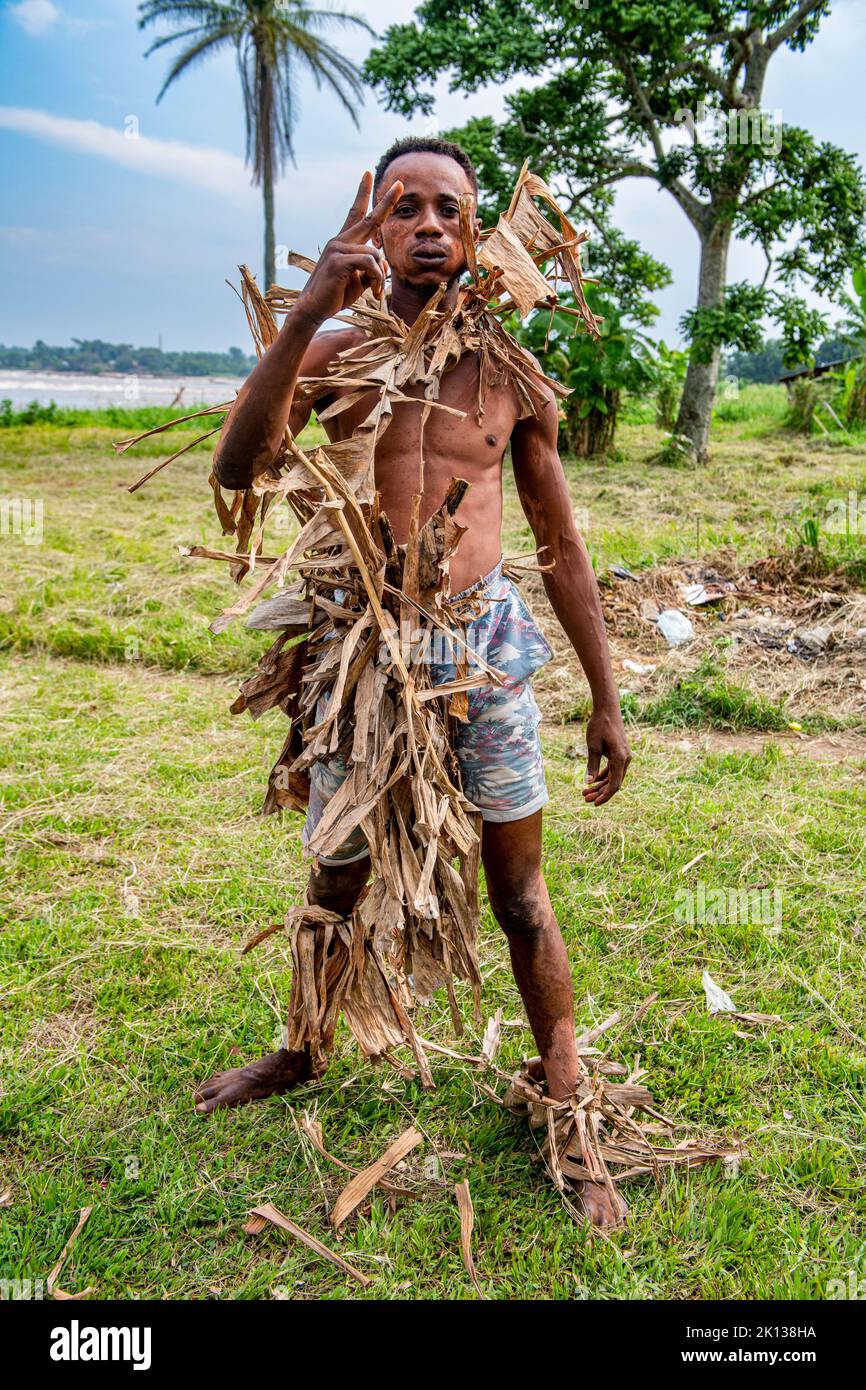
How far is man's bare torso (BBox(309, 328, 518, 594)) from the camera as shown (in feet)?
5.72

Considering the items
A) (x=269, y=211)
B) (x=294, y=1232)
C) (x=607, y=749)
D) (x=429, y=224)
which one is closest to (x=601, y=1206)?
(x=294, y=1232)

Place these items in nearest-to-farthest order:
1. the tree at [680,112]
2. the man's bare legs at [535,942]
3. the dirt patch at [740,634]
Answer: the man's bare legs at [535,942] < the dirt patch at [740,634] < the tree at [680,112]

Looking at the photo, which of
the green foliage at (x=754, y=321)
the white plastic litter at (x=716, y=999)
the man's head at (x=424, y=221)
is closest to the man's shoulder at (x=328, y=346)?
the man's head at (x=424, y=221)

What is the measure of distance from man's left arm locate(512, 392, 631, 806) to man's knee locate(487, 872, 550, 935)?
0.25 meters

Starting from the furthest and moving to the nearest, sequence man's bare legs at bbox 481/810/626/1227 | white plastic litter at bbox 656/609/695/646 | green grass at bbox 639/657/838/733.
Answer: white plastic litter at bbox 656/609/695/646 < green grass at bbox 639/657/838/733 < man's bare legs at bbox 481/810/626/1227

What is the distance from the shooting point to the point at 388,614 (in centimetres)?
167

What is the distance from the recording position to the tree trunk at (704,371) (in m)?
10.0

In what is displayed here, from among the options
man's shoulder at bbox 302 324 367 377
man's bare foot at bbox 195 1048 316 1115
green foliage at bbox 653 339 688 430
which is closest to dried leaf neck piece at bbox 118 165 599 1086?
man's shoulder at bbox 302 324 367 377

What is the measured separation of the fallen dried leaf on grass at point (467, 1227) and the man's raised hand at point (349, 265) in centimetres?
155

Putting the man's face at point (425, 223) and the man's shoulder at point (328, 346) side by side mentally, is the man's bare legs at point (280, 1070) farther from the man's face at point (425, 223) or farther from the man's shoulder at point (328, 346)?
the man's face at point (425, 223)

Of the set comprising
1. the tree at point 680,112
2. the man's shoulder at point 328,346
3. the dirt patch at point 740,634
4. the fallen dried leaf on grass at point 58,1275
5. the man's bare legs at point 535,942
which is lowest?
the fallen dried leaf on grass at point 58,1275

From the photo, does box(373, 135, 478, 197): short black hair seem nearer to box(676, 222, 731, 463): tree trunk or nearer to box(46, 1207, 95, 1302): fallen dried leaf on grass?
box(46, 1207, 95, 1302): fallen dried leaf on grass

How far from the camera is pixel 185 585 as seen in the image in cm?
550

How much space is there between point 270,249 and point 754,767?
52.7ft
